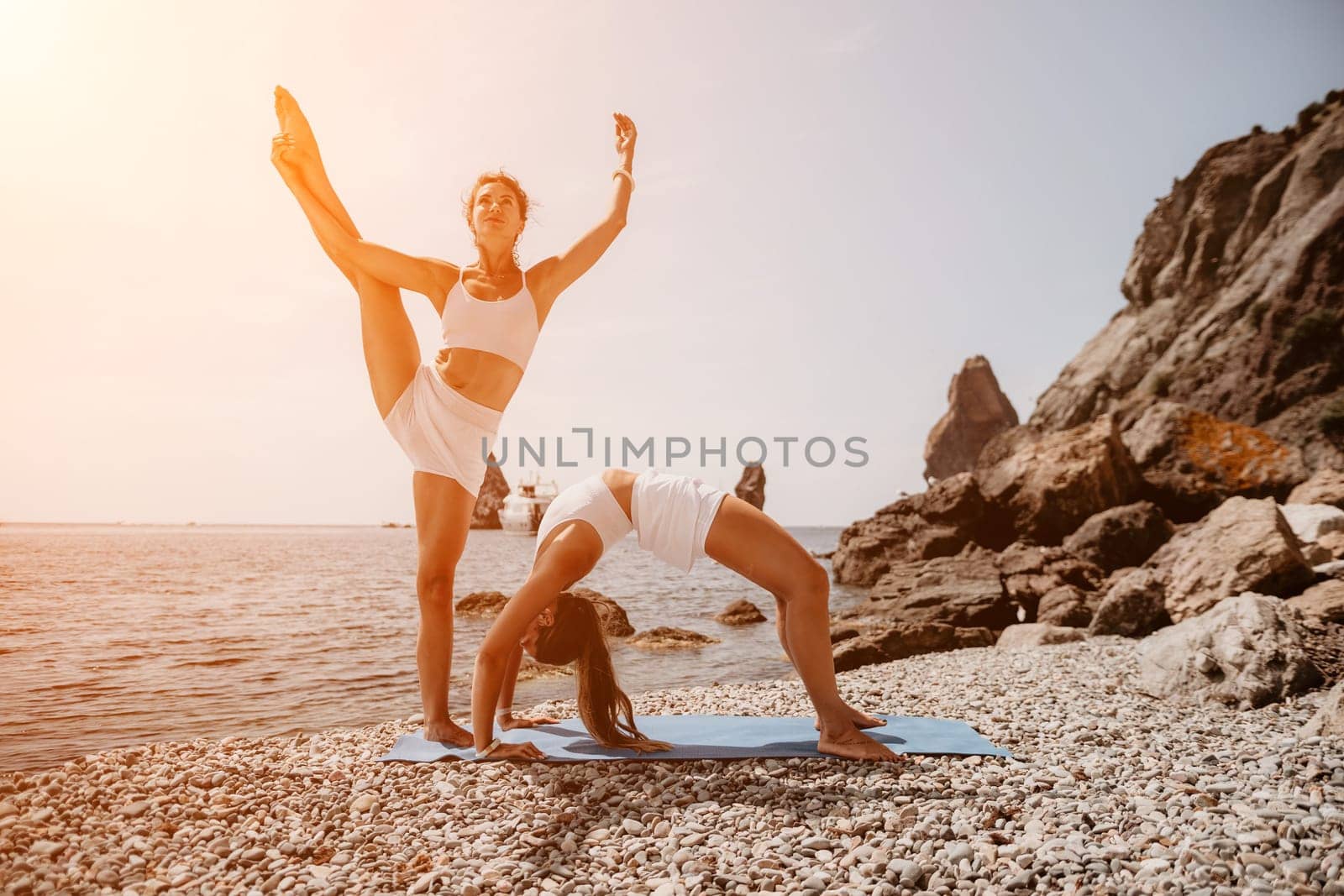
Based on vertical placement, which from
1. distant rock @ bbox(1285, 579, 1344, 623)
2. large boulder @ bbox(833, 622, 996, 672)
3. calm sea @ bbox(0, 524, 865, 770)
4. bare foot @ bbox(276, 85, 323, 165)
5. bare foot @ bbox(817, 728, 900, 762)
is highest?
bare foot @ bbox(276, 85, 323, 165)

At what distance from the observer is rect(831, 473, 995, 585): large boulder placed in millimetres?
16234

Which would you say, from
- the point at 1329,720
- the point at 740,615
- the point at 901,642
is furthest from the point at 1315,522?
the point at 740,615

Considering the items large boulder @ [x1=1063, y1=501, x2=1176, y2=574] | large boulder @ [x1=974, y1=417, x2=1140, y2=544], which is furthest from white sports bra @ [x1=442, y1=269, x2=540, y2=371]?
large boulder @ [x1=974, y1=417, x2=1140, y2=544]

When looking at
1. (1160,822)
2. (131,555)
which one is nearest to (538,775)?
(1160,822)

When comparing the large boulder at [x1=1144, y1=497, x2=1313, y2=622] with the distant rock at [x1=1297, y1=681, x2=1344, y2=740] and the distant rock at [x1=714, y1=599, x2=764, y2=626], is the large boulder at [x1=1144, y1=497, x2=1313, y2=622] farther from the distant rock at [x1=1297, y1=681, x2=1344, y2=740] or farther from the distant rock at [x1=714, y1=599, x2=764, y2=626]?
the distant rock at [x1=714, y1=599, x2=764, y2=626]

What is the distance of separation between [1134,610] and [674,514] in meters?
6.17

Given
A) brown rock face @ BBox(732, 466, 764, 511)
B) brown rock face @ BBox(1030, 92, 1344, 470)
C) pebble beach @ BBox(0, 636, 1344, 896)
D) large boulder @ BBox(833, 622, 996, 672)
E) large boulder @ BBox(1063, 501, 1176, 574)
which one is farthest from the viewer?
brown rock face @ BBox(732, 466, 764, 511)

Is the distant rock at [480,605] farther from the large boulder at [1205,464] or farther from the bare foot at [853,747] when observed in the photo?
the large boulder at [1205,464]

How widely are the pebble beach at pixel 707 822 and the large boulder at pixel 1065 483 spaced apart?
428 inches

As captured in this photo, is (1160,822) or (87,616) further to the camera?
(87,616)

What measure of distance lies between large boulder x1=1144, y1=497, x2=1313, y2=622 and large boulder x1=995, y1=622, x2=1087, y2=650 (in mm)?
912

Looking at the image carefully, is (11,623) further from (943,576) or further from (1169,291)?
(1169,291)

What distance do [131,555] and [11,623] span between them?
740 inches

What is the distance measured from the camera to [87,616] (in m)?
11.3
